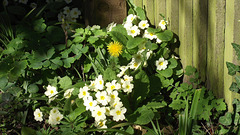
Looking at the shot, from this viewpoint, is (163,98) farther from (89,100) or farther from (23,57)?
(23,57)

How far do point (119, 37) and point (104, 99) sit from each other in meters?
0.83

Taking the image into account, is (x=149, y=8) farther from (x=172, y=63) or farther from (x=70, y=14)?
(x=70, y=14)

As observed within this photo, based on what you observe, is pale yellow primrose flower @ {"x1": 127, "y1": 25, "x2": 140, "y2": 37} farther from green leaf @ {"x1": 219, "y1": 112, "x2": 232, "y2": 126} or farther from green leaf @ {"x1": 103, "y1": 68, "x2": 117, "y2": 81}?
green leaf @ {"x1": 219, "y1": 112, "x2": 232, "y2": 126}

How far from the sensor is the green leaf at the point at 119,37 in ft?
10.3

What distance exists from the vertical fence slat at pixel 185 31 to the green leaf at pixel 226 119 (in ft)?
1.92

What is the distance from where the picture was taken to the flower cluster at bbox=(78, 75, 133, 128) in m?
2.51

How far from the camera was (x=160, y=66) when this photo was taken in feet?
10.2

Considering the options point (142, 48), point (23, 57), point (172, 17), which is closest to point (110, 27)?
point (142, 48)

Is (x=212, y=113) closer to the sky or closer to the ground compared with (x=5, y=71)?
closer to the ground

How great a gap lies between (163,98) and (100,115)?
0.74 metres

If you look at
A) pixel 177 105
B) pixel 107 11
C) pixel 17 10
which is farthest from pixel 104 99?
pixel 17 10

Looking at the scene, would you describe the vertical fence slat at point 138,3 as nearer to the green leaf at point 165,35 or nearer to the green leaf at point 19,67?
the green leaf at point 165,35

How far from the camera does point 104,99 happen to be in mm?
2537

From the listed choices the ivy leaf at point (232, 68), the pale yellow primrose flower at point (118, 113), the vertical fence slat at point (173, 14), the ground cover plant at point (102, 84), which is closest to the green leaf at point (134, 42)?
the ground cover plant at point (102, 84)
